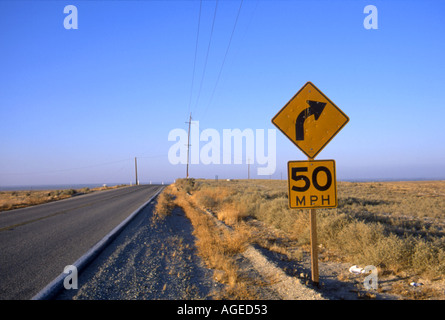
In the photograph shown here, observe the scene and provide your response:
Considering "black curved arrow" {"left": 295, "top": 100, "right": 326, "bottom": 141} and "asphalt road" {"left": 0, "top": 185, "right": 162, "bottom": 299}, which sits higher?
"black curved arrow" {"left": 295, "top": 100, "right": 326, "bottom": 141}

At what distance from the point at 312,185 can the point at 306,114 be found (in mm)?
1205

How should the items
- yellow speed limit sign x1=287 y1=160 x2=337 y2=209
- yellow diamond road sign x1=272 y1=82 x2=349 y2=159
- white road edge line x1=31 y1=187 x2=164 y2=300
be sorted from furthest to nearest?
yellow diamond road sign x1=272 y1=82 x2=349 y2=159
yellow speed limit sign x1=287 y1=160 x2=337 y2=209
white road edge line x1=31 y1=187 x2=164 y2=300

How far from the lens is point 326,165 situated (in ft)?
15.5

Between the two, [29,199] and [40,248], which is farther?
[29,199]

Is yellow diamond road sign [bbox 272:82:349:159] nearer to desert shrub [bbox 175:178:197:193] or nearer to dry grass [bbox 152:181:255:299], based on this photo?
dry grass [bbox 152:181:255:299]

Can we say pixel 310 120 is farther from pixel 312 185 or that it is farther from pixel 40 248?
pixel 40 248

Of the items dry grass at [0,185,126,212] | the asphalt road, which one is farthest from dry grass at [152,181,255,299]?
dry grass at [0,185,126,212]

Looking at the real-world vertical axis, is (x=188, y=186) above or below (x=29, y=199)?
above

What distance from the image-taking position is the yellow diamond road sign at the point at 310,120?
4.82 m

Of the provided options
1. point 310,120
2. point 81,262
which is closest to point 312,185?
point 310,120

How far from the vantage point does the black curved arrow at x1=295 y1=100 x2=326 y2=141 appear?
16.1 feet

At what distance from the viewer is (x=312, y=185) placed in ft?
15.5

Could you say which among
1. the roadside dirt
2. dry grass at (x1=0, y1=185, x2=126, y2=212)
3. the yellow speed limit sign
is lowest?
dry grass at (x1=0, y1=185, x2=126, y2=212)
